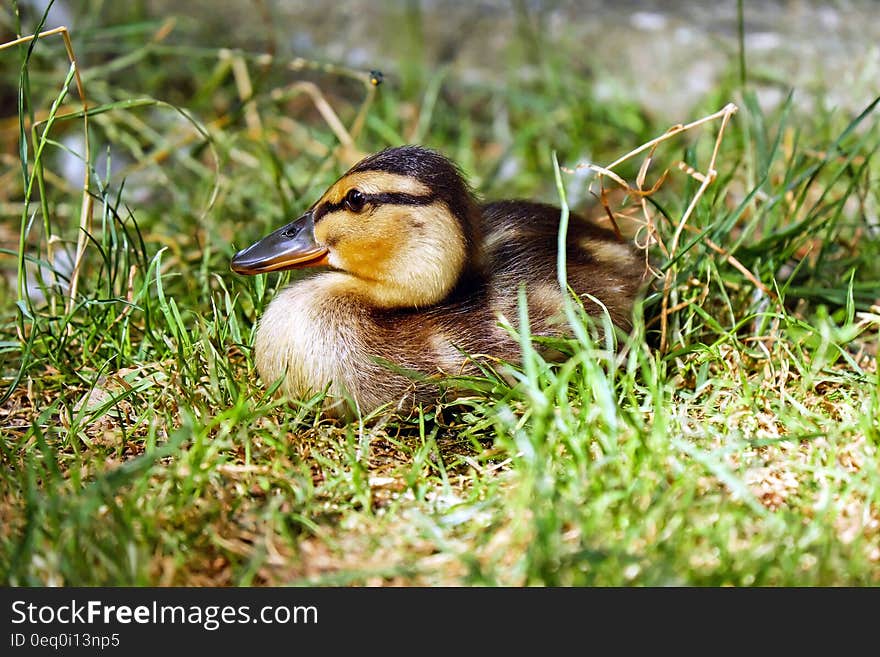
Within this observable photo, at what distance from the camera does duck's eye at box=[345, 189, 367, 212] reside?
238 cm

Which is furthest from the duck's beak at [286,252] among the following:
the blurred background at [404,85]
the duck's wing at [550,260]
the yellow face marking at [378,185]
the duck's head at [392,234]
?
the blurred background at [404,85]

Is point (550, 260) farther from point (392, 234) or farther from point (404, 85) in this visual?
point (404, 85)

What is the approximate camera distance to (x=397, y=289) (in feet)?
7.88

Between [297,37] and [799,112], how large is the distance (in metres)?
2.37

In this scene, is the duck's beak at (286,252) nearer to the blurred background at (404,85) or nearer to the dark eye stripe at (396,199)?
the dark eye stripe at (396,199)

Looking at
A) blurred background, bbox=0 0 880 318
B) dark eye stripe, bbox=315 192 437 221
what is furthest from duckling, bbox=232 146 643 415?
blurred background, bbox=0 0 880 318

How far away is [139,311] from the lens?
9.07 feet

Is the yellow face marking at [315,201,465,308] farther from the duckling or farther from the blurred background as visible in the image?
the blurred background

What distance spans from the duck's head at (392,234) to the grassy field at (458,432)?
27 cm

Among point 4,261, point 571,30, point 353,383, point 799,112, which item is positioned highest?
point 571,30

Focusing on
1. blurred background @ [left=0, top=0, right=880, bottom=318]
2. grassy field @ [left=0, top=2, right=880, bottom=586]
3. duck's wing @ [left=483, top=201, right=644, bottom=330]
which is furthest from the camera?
blurred background @ [left=0, top=0, right=880, bottom=318]

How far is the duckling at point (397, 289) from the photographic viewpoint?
234 centimetres

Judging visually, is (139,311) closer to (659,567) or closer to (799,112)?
(659,567)
